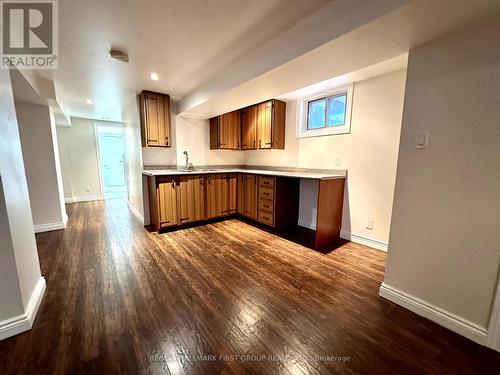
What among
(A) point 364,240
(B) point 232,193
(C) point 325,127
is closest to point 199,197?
(B) point 232,193

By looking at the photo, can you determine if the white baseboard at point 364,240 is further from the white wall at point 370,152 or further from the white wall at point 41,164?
the white wall at point 41,164

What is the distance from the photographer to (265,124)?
3.70 meters

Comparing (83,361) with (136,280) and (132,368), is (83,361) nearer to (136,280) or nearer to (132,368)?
(132,368)

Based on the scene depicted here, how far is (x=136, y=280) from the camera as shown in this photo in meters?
1.99

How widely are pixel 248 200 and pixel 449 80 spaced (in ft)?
9.63

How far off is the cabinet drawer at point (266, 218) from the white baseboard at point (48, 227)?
343 cm

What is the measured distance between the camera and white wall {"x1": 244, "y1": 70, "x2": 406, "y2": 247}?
2479mm

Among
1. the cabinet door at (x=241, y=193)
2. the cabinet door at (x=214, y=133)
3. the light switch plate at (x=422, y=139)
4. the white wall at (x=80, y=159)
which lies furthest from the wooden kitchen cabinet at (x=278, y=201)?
the white wall at (x=80, y=159)

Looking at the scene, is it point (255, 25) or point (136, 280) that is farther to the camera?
point (136, 280)

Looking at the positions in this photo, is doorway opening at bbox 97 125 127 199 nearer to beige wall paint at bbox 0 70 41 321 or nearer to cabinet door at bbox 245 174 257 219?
cabinet door at bbox 245 174 257 219

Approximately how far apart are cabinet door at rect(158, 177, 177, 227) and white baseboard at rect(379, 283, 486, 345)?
2.91 m

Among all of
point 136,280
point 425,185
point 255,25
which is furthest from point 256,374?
point 255,25

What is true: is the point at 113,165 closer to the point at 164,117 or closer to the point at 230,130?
the point at 164,117

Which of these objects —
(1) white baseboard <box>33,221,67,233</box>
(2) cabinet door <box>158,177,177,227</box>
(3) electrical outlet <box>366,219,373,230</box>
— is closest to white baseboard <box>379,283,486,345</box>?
(3) electrical outlet <box>366,219,373,230</box>
